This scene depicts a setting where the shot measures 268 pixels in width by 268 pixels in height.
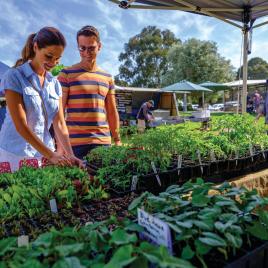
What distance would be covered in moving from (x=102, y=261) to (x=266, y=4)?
3.86 m

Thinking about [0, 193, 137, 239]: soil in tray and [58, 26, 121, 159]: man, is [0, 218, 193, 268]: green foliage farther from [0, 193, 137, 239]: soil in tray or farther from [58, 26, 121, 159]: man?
[58, 26, 121, 159]: man

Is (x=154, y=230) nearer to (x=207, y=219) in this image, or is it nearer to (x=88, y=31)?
(x=207, y=219)

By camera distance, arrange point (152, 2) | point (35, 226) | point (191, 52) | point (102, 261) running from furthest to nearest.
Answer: point (191, 52) < point (152, 2) < point (35, 226) < point (102, 261)

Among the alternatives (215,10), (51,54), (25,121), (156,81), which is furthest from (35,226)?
(156,81)

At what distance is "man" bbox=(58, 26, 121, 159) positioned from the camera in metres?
2.00

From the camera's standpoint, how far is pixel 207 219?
78 centimetres

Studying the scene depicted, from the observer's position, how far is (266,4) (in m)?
3.59

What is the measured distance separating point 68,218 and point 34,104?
0.88 metres

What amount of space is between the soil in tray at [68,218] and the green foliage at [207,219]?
0.20 m

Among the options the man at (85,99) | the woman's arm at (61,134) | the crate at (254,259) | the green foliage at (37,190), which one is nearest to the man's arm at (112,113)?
the man at (85,99)

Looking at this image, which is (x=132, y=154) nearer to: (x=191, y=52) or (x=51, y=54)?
(x=51, y=54)

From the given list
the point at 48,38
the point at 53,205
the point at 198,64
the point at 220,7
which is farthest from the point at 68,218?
the point at 198,64

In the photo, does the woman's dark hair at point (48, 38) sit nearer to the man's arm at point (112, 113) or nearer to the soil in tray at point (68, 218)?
the man's arm at point (112, 113)

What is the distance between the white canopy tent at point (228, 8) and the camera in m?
3.54
